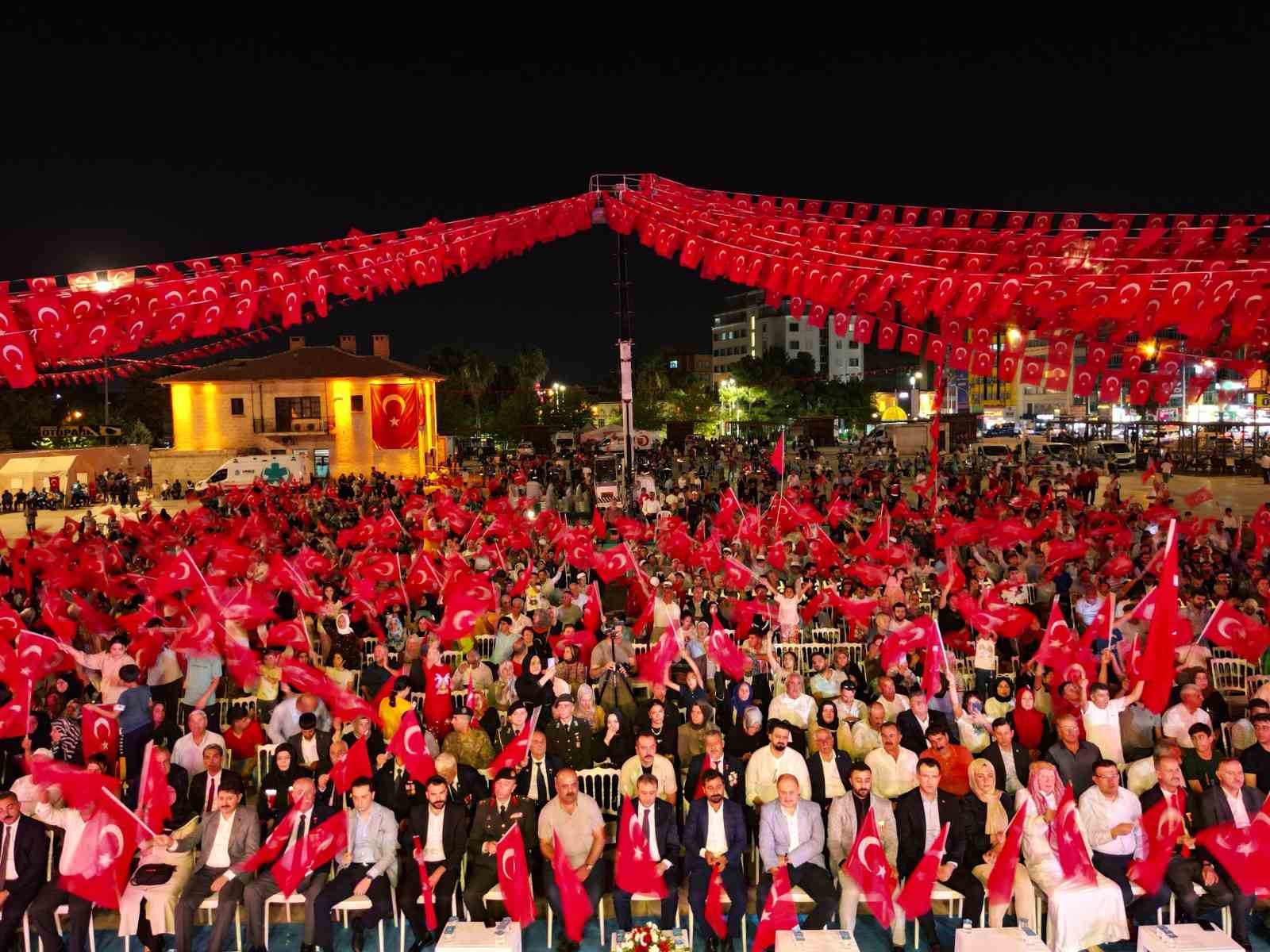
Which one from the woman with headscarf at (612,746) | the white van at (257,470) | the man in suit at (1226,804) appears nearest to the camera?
the man in suit at (1226,804)

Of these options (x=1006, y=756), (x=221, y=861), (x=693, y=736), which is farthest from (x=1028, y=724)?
(x=221, y=861)

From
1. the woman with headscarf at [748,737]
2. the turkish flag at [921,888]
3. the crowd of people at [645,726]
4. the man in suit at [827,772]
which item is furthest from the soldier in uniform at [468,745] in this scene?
the turkish flag at [921,888]

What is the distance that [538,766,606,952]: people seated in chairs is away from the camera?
6.32 meters

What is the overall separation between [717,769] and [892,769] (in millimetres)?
1341

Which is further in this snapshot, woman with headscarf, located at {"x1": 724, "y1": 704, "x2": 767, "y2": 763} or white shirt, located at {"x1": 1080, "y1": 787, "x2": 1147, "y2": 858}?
woman with headscarf, located at {"x1": 724, "y1": 704, "x2": 767, "y2": 763}

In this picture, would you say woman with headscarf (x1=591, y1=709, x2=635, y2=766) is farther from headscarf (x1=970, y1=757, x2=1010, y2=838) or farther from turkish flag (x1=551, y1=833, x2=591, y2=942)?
headscarf (x1=970, y1=757, x2=1010, y2=838)

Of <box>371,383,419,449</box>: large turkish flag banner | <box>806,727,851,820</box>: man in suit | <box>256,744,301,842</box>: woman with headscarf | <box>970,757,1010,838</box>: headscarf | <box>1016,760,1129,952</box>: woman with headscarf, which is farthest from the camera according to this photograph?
<box>371,383,419,449</box>: large turkish flag banner

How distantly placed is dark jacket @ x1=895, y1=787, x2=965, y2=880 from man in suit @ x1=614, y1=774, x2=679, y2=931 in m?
1.53

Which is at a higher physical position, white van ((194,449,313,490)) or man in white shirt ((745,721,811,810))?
white van ((194,449,313,490))

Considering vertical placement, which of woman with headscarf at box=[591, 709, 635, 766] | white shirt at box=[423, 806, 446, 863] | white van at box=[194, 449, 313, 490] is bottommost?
white shirt at box=[423, 806, 446, 863]

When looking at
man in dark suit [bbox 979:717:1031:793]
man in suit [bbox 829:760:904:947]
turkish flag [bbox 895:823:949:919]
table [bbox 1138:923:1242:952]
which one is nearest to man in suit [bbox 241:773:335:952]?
man in suit [bbox 829:760:904:947]

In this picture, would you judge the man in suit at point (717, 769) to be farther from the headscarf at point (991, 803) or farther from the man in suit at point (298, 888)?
the man in suit at point (298, 888)

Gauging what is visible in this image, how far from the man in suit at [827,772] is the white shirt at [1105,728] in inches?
81.2

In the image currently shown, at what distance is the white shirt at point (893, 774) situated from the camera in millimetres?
6922
